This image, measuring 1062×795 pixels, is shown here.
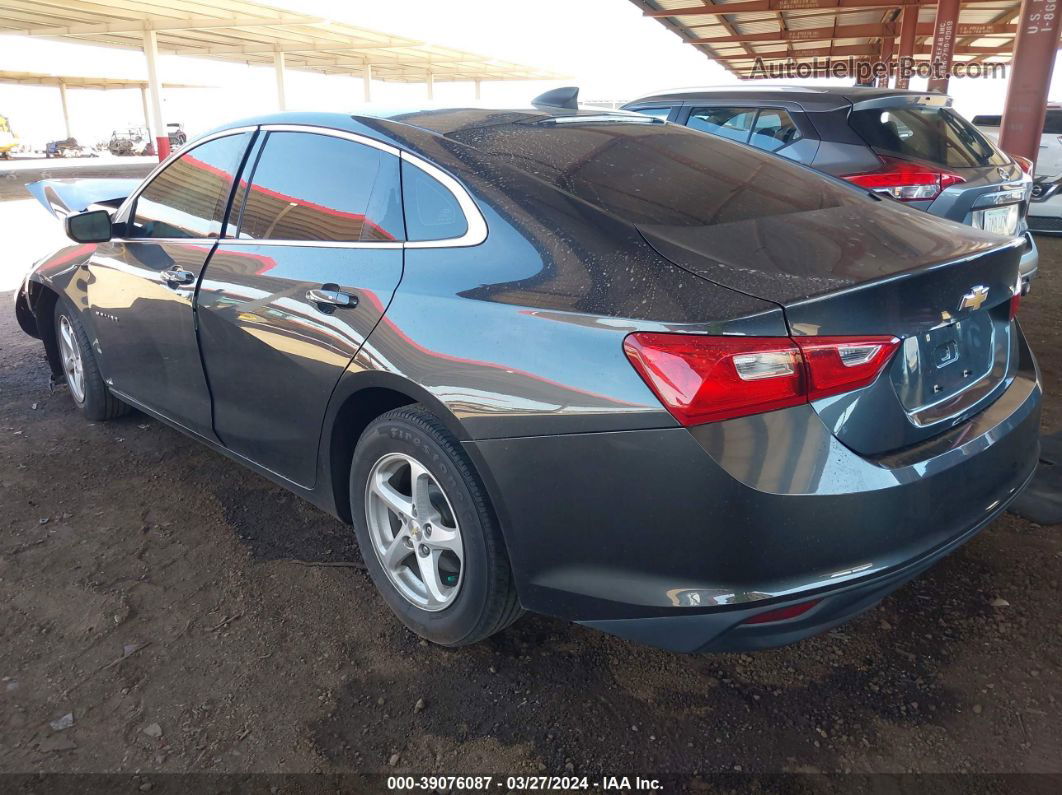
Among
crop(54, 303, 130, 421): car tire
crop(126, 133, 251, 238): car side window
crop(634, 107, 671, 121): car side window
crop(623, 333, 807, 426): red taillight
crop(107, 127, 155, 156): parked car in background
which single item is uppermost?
crop(634, 107, 671, 121): car side window

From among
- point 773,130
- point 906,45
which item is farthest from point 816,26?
point 773,130

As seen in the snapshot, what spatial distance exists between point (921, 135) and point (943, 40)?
12.9 meters

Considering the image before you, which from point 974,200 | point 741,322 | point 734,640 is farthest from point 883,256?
point 974,200

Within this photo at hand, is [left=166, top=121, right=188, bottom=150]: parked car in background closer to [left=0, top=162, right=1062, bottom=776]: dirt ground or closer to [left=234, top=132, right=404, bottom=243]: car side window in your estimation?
[left=234, top=132, right=404, bottom=243]: car side window

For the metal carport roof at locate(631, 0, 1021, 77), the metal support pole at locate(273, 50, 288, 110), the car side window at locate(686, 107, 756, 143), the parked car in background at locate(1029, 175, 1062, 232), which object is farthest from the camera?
the metal support pole at locate(273, 50, 288, 110)

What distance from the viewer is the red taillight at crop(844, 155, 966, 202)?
16.2ft

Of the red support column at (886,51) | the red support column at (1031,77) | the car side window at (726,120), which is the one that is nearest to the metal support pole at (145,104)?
the red support column at (886,51)

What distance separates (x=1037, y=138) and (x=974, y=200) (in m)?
7.25

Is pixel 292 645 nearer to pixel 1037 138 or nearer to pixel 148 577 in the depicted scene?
pixel 148 577

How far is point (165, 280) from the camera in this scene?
3.17 metres

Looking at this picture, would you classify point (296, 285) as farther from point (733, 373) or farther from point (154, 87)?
point (154, 87)

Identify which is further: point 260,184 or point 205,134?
point 205,134

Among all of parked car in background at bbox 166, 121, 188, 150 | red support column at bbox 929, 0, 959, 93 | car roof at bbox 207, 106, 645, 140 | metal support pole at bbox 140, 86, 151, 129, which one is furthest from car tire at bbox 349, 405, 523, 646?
metal support pole at bbox 140, 86, 151, 129

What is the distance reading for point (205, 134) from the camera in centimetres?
332
